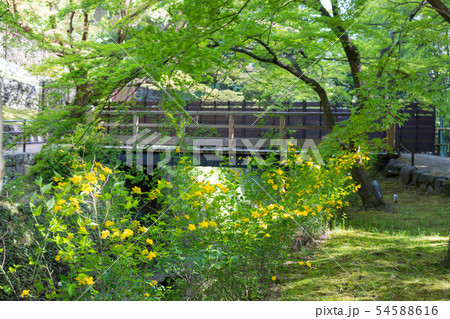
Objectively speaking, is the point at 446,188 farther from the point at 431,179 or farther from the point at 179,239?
the point at 179,239

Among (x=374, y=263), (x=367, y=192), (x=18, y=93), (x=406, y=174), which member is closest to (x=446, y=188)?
(x=406, y=174)

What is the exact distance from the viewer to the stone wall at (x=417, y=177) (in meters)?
8.69

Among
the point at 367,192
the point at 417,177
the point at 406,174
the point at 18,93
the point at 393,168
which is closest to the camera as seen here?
the point at 367,192

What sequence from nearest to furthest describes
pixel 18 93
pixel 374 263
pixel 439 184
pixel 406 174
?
1. pixel 374 263
2. pixel 439 184
3. pixel 406 174
4. pixel 18 93

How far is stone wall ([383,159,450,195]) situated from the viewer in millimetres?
8693

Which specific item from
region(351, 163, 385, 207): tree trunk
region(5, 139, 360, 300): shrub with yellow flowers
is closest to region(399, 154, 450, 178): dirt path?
region(351, 163, 385, 207): tree trunk

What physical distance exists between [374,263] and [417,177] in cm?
651

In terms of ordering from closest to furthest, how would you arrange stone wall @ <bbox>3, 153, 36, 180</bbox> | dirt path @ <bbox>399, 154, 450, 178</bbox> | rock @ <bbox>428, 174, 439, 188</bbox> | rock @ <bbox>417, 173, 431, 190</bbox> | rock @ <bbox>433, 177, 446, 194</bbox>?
stone wall @ <bbox>3, 153, 36, 180</bbox> → rock @ <bbox>433, 177, 446, 194</bbox> → rock @ <bbox>428, 174, 439, 188</bbox> → rock @ <bbox>417, 173, 431, 190</bbox> → dirt path @ <bbox>399, 154, 450, 178</bbox>

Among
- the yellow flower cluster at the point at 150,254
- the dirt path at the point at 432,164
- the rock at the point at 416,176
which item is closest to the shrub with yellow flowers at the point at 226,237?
the yellow flower cluster at the point at 150,254

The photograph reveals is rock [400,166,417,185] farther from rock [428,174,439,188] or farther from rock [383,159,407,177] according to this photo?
rock [428,174,439,188]

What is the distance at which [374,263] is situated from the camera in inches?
157

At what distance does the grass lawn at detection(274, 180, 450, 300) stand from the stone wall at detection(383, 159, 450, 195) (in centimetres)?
222

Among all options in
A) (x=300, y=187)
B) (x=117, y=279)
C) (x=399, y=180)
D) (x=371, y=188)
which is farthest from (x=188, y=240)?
(x=399, y=180)

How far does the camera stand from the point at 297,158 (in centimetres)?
455
